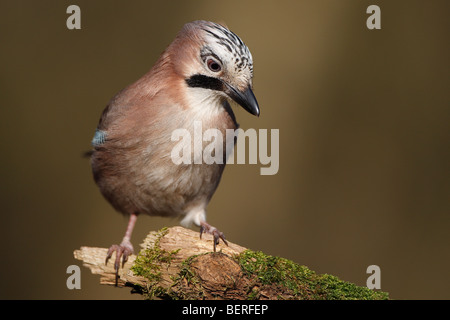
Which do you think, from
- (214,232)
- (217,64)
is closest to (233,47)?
(217,64)

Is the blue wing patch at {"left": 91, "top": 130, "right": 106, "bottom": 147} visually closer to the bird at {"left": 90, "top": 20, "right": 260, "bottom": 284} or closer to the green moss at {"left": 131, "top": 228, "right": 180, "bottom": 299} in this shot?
the bird at {"left": 90, "top": 20, "right": 260, "bottom": 284}

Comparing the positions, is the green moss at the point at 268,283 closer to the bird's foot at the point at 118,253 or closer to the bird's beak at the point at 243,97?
the bird's foot at the point at 118,253

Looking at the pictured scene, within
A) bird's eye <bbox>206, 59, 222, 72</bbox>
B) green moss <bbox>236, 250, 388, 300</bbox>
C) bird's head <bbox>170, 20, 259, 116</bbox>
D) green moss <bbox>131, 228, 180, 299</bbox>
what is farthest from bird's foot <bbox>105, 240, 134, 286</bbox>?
bird's eye <bbox>206, 59, 222, 72</bbox>

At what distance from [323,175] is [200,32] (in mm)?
3810

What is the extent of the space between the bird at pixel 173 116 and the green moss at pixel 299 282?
1.54 feet

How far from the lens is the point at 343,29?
7.46 m

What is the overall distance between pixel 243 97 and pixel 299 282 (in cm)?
144

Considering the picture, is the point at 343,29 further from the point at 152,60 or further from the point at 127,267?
the point at 127,267

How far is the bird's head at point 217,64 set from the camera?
13.4ft

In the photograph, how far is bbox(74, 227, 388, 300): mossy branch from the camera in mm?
3473

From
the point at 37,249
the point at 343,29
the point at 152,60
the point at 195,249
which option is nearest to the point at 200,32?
the point at 195,249

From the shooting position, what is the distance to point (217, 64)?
4.11 m

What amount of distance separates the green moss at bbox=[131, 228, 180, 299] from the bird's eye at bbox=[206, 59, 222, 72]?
130 cm

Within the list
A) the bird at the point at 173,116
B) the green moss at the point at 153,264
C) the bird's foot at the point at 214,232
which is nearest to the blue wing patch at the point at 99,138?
the bird at the point at 173,116
